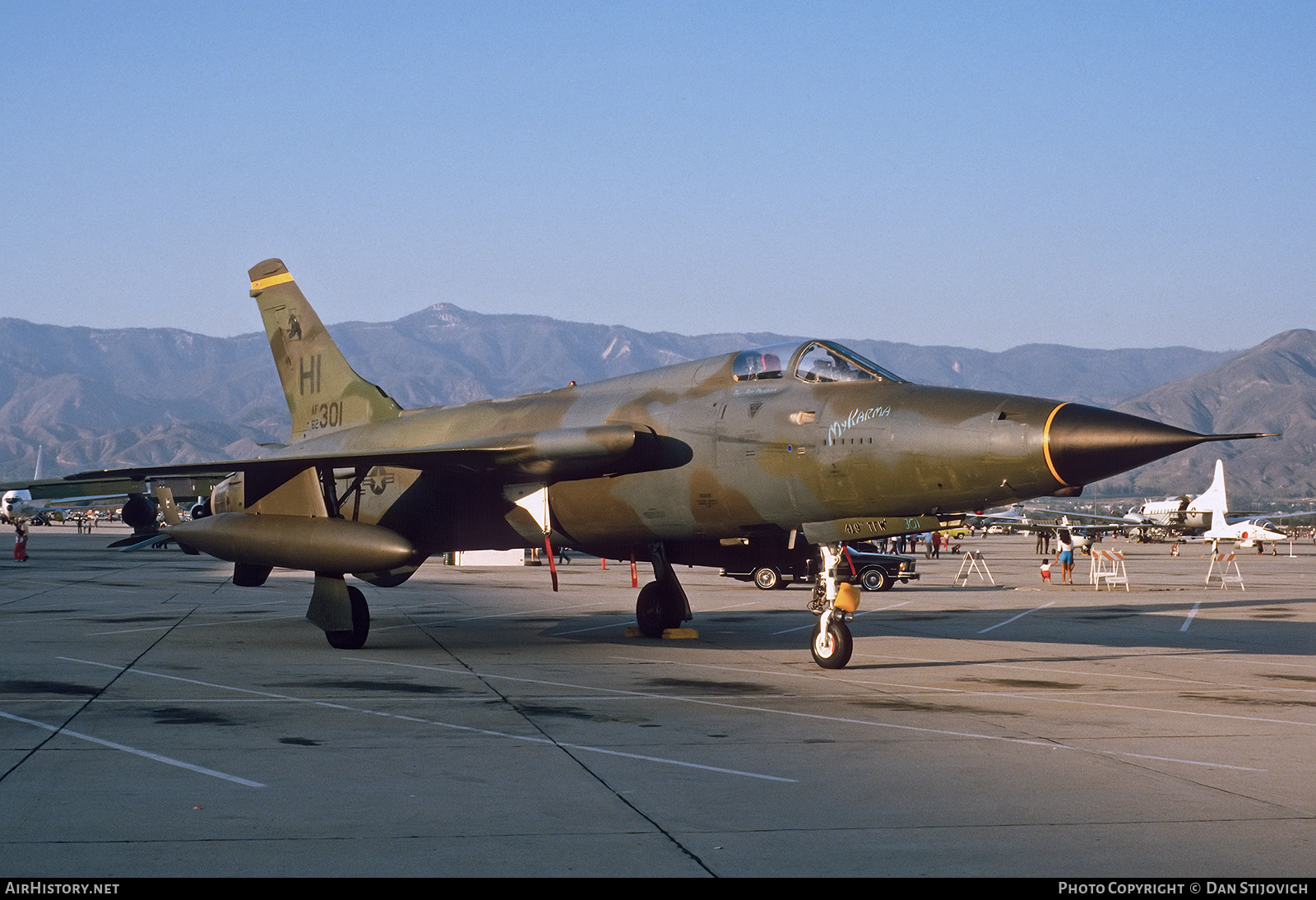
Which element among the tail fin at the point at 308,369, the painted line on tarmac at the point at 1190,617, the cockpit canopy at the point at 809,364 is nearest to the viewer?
the cockpit canopy at the point at 809,364

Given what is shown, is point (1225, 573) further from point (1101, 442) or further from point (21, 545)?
point (21, 545)

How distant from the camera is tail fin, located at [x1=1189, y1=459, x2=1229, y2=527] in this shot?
79062 mm

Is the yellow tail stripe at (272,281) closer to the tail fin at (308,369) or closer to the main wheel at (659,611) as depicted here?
the tail fin at (308,369)

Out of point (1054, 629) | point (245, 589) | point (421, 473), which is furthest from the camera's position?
point (245, 589)

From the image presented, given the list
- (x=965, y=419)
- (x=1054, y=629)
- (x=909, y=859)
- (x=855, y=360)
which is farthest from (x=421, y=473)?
(x=909, y=859)

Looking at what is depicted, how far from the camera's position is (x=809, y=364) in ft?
45.7

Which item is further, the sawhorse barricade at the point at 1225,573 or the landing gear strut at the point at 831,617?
the sawhorse barricade at the point at 1225,573

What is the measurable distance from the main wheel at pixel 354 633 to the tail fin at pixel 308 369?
4.19 metres

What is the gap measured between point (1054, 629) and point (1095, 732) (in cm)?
1113

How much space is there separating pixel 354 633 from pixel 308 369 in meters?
6.10

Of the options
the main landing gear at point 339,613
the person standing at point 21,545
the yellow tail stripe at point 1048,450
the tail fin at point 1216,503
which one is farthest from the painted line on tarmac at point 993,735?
the tail fin at point 1216,503

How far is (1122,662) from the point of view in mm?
15078

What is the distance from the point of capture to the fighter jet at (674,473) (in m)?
12.1
